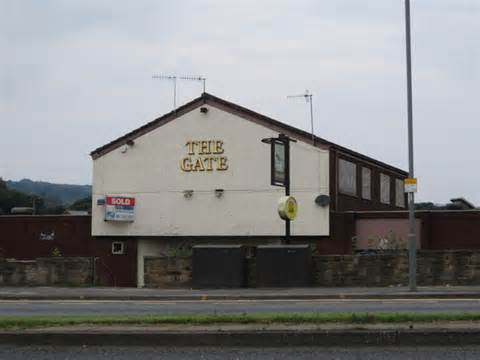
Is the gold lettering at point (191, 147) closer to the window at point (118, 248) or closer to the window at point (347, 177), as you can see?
the window at point (118, 248)

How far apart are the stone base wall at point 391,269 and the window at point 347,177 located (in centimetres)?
1417

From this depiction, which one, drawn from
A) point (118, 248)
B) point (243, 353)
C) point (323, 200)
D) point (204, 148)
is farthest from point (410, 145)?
point (118, 248)

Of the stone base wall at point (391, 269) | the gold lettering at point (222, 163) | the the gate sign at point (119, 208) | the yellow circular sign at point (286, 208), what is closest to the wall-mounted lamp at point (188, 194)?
the gold lettering at point (222, 163)

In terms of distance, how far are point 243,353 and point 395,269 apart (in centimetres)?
1661

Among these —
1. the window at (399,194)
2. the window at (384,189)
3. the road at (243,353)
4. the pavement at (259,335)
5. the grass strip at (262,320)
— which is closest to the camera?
the road at (243,353)

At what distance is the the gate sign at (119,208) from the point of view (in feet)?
137

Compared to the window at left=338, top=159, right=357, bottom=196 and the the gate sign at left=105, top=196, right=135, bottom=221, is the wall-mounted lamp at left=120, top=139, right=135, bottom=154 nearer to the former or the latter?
the the gate sign at left=105, top=196, right=135, bottom=221

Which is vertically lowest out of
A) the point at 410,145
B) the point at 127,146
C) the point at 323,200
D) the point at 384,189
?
the point at 323,200

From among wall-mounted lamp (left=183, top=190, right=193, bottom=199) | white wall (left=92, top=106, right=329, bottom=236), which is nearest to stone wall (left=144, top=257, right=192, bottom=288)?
white wall (left=92, top=106, right=329, bottom=236)

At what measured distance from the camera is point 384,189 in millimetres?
46500

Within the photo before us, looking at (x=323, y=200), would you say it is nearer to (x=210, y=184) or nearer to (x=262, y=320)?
(x=210, y=184)

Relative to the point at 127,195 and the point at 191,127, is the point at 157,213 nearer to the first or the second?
the point at 127,195

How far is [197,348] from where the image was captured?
9.60 metres

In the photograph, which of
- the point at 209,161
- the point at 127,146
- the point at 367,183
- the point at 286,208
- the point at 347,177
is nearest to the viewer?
the point at 286,208
